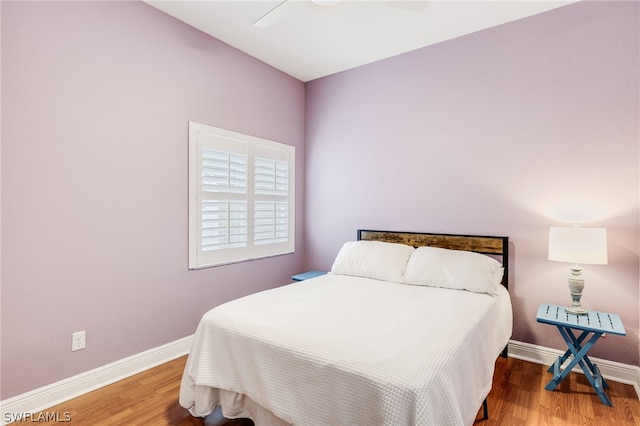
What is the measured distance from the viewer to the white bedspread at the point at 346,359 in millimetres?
1259

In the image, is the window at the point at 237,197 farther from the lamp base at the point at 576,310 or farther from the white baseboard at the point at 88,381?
the lamp base at the point at 576,310

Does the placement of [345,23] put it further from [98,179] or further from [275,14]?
[98,179]

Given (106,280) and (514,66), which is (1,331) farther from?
(514,66)

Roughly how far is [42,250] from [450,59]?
139 inches

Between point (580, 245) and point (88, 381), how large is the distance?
3.44m

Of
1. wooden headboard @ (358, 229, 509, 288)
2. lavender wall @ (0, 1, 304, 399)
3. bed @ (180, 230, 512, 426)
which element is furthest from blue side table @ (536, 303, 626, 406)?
lavender wall @ (0, 1, 304, 399)

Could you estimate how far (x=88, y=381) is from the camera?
2189 millimetres

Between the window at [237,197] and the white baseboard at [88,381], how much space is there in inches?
29.0

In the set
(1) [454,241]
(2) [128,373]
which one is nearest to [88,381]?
(2) [128,373]

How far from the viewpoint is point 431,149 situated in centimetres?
313

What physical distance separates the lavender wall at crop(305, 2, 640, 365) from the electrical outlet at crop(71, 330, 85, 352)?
2.55m

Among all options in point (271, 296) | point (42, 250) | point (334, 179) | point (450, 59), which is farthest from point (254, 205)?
point (450, 59)

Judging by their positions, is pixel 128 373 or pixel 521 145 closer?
pixel 128 373

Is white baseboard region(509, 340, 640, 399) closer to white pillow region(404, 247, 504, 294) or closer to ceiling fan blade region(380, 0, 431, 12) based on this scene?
white pillow region(404, 247, 504, 294)
